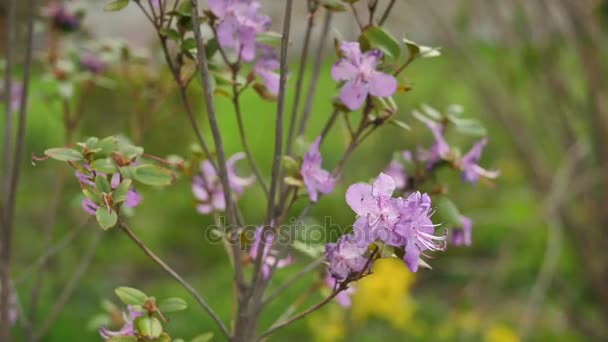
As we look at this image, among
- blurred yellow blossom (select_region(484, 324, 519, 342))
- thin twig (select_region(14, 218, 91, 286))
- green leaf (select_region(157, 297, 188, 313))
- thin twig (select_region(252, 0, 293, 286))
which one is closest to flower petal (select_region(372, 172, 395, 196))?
thin twig (select_region(252, 0, 293, 286))

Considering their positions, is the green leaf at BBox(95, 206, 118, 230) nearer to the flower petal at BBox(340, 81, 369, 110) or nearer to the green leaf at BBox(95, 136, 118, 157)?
the green leaf at BBox(95, 136, 118, 157)

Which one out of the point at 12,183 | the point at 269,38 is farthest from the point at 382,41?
the point at 12,183

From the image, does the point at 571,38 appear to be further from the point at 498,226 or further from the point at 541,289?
the point at 498,226

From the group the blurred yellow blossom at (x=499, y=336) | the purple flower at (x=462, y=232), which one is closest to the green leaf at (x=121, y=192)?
the purple flower at (x=462, y=232)

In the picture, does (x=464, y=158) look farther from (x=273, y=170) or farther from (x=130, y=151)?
(x=130, y=151)

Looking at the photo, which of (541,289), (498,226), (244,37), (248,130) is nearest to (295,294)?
(541,289)

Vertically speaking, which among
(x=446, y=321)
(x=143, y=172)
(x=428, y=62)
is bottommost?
(x=428, y=62)
